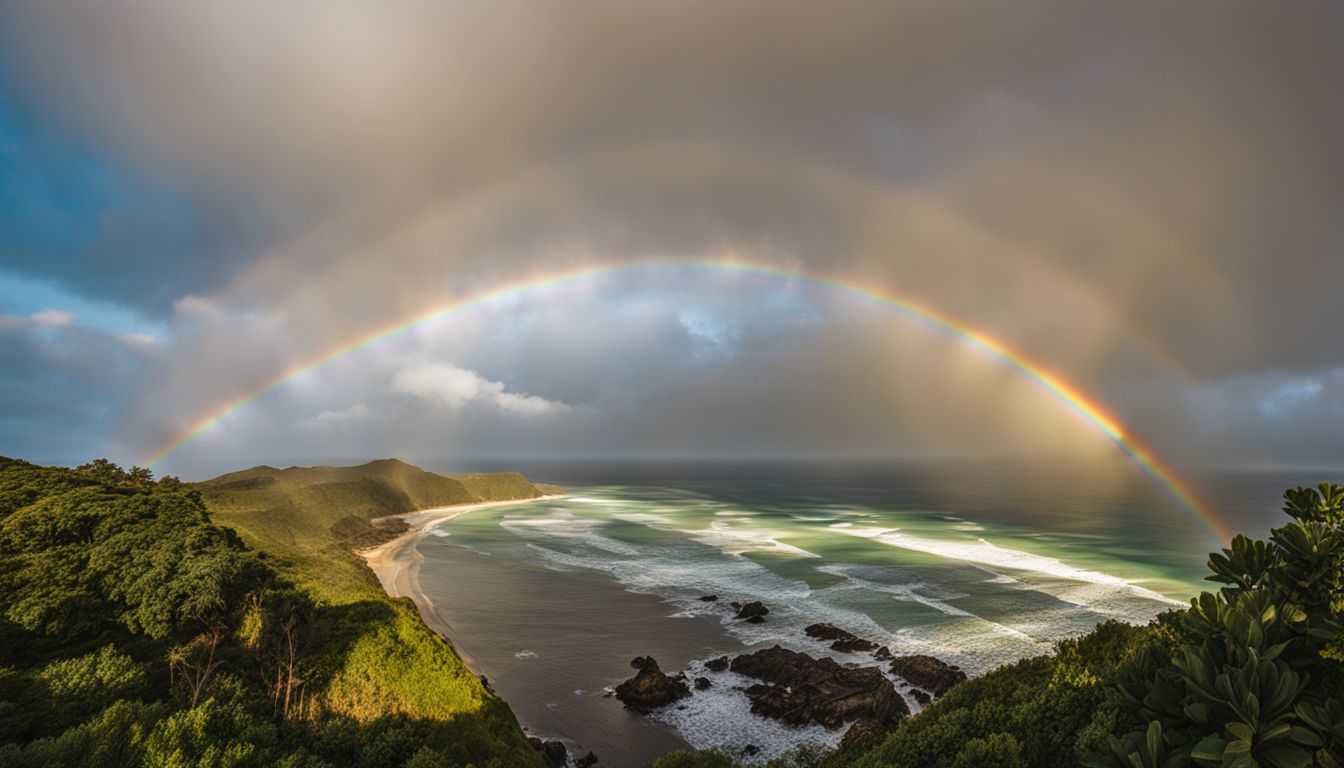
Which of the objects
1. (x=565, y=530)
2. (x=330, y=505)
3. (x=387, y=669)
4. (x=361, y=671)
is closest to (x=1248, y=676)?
(x=387, y=669)

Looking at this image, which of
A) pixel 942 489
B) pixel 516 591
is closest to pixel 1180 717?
pixel 516 591

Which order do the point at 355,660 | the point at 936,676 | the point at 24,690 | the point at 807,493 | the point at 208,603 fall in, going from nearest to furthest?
the point at 24,690 < the point at 208,603 < the point at 355,660 < the point at 936,676 < the point at 807,493

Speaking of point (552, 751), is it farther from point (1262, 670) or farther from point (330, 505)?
point (330, 505)

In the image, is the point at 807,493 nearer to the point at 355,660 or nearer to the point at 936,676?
the point at 936,676

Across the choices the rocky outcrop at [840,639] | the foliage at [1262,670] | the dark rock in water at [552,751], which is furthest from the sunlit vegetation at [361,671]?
the rocky outcrop at [840,639]

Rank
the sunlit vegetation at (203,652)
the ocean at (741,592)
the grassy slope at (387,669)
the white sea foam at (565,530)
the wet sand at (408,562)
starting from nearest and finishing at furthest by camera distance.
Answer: the sunlit vegetation at (203,652) < the grassy slope at (387,669) < the ocean at (741,592) < the wet sand at (408,562) < the white sea foam at (565,530)

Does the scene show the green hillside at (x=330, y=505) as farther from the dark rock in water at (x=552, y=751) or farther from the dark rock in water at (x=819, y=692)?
the dark rock in water at (x=819, y=692)

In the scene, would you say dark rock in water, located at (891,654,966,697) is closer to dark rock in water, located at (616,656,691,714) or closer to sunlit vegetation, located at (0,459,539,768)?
dark rock in water, located at (616,656,691,714)
